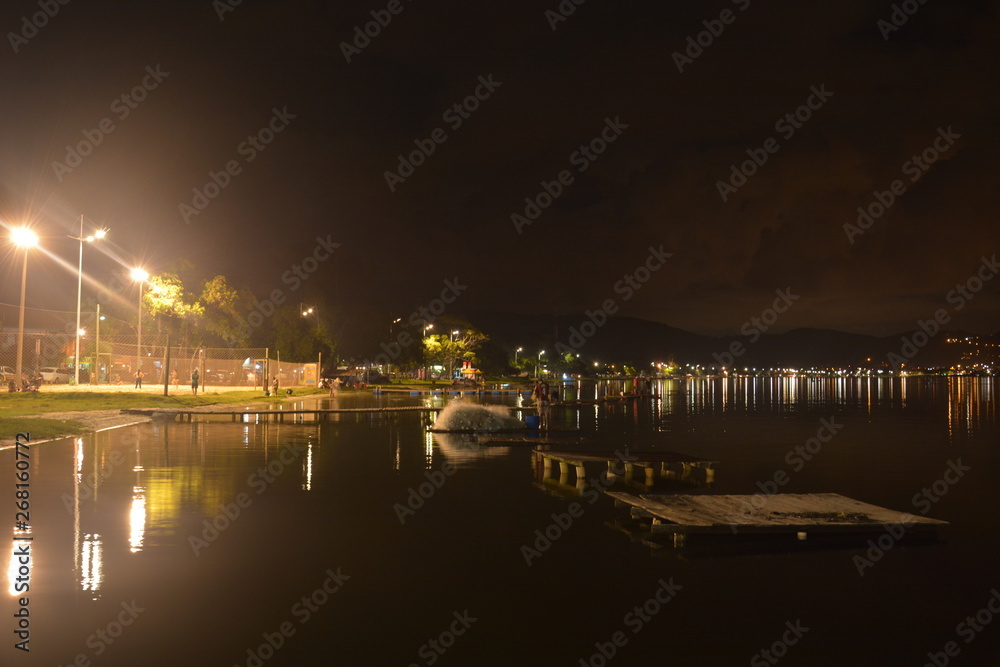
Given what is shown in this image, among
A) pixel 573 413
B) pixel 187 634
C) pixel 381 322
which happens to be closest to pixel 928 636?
pixel 187 634

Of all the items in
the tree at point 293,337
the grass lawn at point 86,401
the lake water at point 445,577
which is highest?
the tree at point 293,337

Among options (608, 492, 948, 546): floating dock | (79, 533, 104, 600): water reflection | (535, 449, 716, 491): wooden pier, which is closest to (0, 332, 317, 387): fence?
(535, 449, 716, 491): wooden pier

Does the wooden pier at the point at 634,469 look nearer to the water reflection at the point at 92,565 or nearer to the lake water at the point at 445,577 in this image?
the lake water at the point at 445,577

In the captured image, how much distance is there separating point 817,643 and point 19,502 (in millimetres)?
11800

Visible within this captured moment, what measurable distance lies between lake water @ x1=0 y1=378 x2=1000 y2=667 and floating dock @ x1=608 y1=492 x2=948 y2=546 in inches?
17.1

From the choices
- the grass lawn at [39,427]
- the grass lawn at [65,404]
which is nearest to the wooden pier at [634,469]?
the grass lawn at [39,427]

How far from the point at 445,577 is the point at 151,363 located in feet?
178

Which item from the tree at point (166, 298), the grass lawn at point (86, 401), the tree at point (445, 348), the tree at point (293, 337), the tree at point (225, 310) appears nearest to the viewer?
the grass lawn at point (86, 401)

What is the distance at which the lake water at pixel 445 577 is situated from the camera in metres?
6.87

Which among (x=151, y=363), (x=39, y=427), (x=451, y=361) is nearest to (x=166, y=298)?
(x=151, y=363)

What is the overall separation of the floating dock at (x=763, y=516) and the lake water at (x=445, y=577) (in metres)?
0.43

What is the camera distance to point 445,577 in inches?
350

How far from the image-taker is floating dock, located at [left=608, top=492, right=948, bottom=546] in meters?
11.1

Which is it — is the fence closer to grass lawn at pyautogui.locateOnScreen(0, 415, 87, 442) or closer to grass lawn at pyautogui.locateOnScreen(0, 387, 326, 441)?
grass lawn at pyautogui.locateOnScreen(0, 387, 326, 441)
